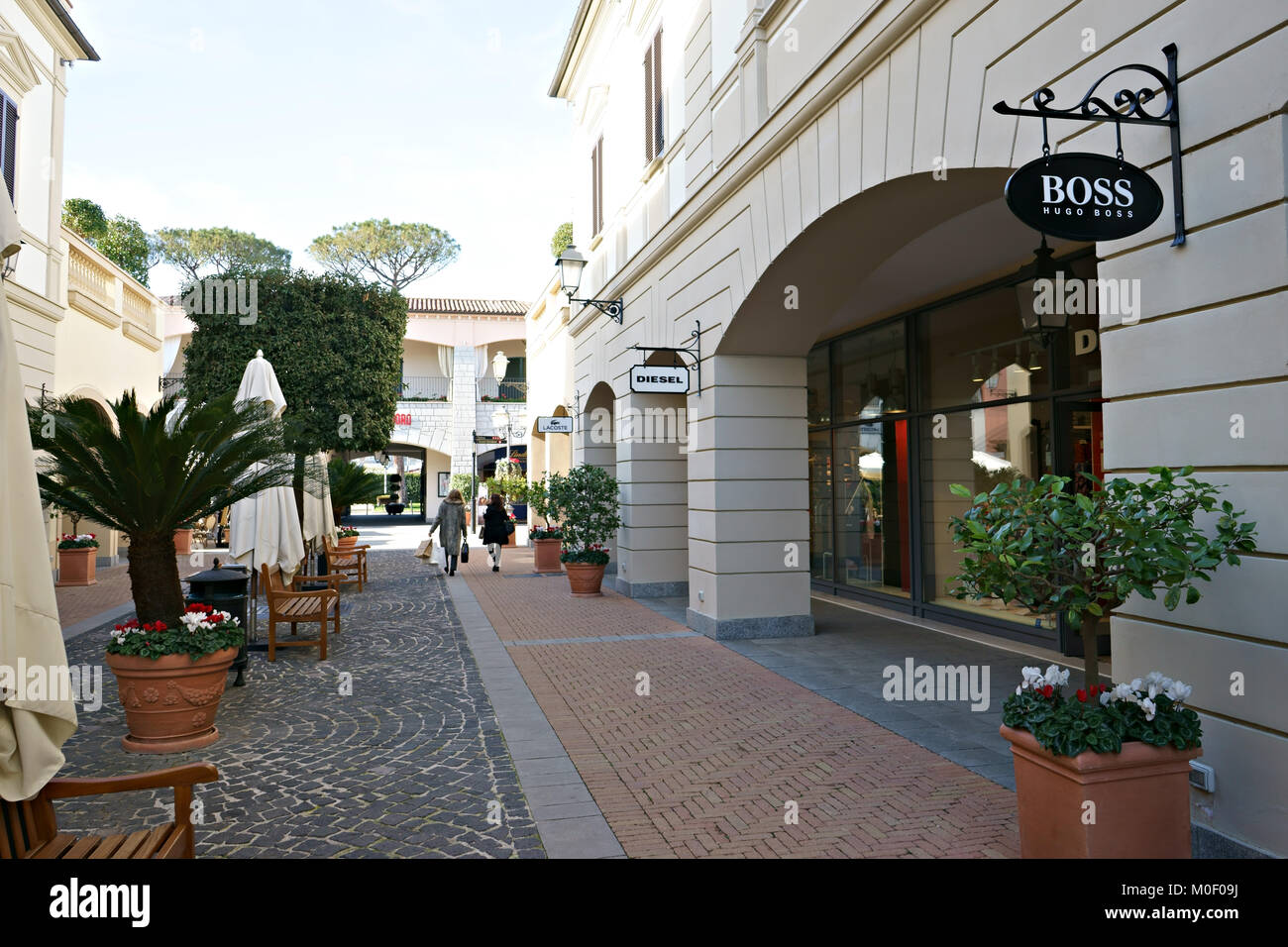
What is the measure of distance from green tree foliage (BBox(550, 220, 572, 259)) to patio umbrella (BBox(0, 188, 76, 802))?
101 feet

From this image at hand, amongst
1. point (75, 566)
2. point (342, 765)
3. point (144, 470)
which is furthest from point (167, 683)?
point (75, 566)

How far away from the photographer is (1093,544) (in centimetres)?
337

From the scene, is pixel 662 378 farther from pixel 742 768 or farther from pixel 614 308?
pixel 742 768

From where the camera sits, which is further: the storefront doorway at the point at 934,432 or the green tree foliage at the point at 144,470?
the storefront doorway at the point at 934,432

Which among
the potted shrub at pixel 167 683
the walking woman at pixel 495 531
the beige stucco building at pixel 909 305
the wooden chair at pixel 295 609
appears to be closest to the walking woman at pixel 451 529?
the walking woman at pixel 495 531

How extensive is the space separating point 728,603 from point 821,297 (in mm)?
3339

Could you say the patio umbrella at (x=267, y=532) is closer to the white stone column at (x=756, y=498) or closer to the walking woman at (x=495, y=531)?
the white stone column at (x=756, y=498)

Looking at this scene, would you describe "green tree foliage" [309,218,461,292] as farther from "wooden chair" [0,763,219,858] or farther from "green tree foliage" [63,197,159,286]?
"wooden chair" [0,763,219,858]

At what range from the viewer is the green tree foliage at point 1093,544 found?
3.27 meters

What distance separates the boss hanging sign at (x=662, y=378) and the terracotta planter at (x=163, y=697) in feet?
19.1

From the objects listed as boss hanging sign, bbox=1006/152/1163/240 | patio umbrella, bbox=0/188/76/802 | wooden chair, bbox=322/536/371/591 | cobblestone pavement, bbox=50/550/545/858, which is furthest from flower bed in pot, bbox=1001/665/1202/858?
wooden chair, bbox=322/536/371/591

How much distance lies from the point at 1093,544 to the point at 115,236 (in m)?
39.1
